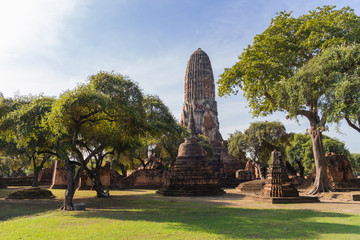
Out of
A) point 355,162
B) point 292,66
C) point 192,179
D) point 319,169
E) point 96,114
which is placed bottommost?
point 192,179

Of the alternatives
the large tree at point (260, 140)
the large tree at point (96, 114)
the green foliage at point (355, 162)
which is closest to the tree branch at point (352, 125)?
the large tree at point (96, 114)

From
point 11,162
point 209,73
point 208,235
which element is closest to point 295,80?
point 208,235

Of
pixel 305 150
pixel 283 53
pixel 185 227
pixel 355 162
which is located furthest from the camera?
pixel 355 162

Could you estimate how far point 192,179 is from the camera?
18.8m

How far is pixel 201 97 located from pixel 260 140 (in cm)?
3330

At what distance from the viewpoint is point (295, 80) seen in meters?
14.8

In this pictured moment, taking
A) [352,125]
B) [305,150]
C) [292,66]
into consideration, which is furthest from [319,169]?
[305,150]

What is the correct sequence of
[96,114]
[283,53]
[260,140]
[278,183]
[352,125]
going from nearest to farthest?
[96,114] < [278,183] < [352,125] < [283,53] < [260,140]

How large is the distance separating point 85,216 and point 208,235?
15.2 feet

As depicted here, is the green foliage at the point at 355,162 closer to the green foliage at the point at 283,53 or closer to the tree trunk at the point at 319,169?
the tree trunk at the point at 319,169

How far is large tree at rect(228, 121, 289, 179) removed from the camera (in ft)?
102

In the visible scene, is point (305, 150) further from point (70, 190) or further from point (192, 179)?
point (70, 190)

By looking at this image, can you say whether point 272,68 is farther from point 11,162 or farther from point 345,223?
point 11,162

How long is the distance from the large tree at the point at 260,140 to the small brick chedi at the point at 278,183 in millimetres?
16858
